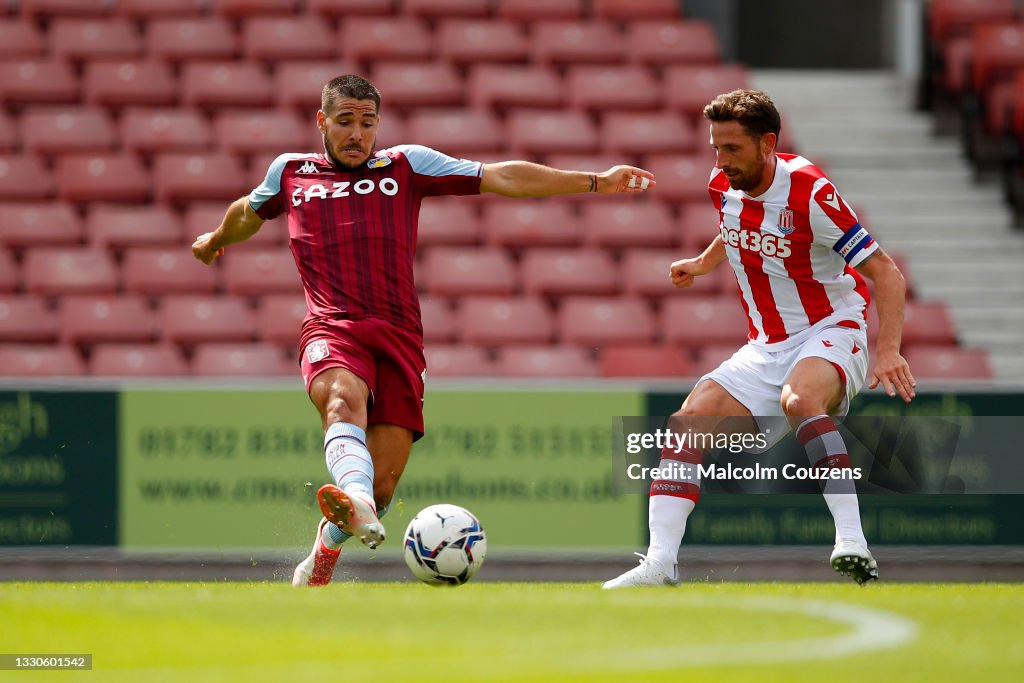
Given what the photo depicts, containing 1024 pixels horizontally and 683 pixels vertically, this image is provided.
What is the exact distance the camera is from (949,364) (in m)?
10.5

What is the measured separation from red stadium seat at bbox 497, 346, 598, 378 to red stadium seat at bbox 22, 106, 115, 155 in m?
4.26

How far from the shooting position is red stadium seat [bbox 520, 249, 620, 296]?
10961 millimetres

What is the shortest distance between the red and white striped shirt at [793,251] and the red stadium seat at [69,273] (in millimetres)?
6155

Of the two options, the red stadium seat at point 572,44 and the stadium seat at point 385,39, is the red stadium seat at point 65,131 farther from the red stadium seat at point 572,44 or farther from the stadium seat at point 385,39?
the red stadium seat at point 572,44

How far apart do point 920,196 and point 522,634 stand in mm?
10058

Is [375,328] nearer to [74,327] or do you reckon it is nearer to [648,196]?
[74,327]

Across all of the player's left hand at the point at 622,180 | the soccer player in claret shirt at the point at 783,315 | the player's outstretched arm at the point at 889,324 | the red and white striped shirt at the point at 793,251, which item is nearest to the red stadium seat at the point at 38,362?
the player's left hand at the point at 622,180

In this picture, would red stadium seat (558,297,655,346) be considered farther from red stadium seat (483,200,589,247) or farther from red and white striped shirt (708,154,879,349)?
red and white striped shirt (708,154,879,349)

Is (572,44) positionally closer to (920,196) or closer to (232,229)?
(920,196)

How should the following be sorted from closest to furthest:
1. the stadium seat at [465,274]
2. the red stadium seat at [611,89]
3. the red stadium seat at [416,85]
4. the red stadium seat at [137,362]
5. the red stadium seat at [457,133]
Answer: the red stadium seat at [137,362] < the stadium seat at [465,274] < the red stadium seat at [457,133] < the red stadium seat at [416,85] < the red stadium seat at [611,89]

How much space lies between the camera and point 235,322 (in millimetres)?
10539

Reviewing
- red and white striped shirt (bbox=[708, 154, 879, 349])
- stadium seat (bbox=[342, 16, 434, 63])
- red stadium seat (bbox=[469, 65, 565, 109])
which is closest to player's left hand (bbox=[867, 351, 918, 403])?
red and white striped shirt (bbox=[708, 154, 879, 349])

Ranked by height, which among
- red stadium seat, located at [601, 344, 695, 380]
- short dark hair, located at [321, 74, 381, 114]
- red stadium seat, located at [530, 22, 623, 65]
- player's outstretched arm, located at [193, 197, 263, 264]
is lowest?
red stadium seat, located at [601, 344, 695, 380]

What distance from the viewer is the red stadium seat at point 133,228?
37.2ft
